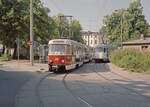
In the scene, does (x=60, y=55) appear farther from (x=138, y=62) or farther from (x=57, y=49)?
(x=138, y=62)

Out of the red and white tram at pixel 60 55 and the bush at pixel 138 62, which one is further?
the bush at pixel 138 62

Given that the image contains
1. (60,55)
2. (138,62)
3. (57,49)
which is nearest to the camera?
(60,55)

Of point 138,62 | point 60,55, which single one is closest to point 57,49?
point 60,55

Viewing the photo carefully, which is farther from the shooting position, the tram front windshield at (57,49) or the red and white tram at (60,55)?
the tram front windshield at (57,49)

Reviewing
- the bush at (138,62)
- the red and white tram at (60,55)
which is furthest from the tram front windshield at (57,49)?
the bush at (138,62)

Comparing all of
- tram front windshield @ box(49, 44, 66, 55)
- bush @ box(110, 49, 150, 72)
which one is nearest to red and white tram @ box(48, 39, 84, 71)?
tram front windshield @ box(49, 44, 66, 55)

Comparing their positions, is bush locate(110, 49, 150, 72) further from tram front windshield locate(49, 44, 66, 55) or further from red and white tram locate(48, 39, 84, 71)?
tram front windshield locate(49, 44, 66, 55)

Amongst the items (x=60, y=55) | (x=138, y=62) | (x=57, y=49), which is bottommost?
(x=138, y=62)

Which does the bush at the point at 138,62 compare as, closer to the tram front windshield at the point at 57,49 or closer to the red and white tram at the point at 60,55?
the red and white tram at the point at 60,55

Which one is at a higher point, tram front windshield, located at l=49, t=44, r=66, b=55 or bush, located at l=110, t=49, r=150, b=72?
tram front windshield, located at l=49, t=44, r=66, b=55

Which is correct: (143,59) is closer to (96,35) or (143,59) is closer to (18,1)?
(18,1)

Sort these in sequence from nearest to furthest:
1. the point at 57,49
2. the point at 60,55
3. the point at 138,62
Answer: the point at 60,55
the point at 57,49
the point at 138,62

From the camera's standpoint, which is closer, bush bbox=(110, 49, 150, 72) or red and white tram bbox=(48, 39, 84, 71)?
red and white tram bbox=(48, 39, 84, 71)

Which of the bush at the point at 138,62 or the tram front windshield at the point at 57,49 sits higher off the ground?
the tram front windshield at the point at 57,49
